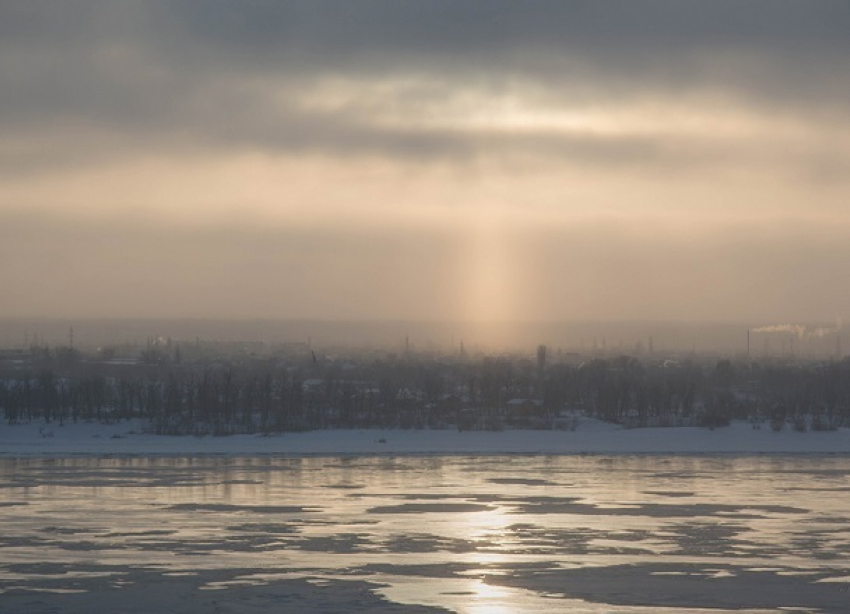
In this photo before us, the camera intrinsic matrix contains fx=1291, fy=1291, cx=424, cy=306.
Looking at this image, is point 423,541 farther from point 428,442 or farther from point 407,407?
point 407,407

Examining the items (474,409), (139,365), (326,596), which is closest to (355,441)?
(474,409)

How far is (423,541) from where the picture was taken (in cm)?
2523

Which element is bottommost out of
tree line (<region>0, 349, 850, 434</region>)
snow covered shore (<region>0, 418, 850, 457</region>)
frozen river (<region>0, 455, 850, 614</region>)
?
frozen river (<region>0, 455, 850, 614</region>)

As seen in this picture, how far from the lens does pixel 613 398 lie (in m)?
84.4

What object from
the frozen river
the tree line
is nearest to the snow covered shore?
the tree line

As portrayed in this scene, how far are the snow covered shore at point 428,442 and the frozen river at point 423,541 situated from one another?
33.9 feet

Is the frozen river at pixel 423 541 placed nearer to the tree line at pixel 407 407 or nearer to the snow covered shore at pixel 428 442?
the snow covered shore at pixel 428 442

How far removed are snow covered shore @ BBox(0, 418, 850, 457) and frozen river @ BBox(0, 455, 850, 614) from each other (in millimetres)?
10337

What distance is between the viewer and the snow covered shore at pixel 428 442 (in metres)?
52.3

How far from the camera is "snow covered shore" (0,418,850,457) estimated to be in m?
52.3

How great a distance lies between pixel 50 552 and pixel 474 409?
206 feet

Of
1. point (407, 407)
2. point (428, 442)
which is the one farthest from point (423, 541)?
point (407, 407)

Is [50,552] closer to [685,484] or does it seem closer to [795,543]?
[795,543]

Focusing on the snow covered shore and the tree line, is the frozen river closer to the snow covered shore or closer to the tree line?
the snow covered shore
